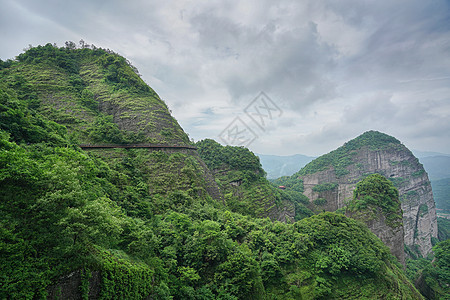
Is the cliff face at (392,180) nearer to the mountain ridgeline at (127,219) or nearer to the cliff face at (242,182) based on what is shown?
the cliff face at (242,182)

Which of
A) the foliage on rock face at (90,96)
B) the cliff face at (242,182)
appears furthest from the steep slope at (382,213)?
the foliage on rock face at (90,96)

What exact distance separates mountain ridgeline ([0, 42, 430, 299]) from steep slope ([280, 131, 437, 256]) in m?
40.9

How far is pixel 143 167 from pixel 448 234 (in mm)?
106355

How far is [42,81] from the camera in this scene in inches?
1046

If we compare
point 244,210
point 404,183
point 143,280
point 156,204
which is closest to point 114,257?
point 143,280

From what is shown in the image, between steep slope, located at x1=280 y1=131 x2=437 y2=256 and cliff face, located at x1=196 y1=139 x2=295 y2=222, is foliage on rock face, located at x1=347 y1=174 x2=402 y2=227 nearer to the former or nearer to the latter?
cliff face, located at x1=196 y1=139 x2=295 y2=222

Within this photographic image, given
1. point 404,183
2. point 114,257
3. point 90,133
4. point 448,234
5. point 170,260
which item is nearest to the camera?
point 114,257

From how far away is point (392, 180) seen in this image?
67750 millimetres

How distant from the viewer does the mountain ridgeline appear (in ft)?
22.8

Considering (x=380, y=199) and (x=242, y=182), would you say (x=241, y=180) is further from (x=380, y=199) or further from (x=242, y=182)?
(x=380, y=199)

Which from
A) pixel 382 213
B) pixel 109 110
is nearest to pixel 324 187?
pixel 382 213

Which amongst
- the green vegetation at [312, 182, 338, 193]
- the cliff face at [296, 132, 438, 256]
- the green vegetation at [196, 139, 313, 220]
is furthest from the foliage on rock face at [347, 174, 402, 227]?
the green vegetation at [312, 182, 338, 193]

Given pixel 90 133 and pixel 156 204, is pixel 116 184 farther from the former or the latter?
pixel 90 133

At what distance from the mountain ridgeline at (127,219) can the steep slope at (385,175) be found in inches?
1611
